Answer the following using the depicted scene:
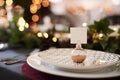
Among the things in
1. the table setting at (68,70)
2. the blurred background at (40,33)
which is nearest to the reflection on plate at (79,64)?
the table setting at (68,70)

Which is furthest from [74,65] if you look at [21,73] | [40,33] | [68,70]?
[40,33]

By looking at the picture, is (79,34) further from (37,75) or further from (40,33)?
(40,33)

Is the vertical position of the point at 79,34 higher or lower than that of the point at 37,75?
higher

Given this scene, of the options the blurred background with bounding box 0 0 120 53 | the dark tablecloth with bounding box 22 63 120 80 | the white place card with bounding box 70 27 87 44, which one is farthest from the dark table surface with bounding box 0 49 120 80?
the blurred background with bounding box 0 0 120 53

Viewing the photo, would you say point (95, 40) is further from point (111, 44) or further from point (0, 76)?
point (0, 76)

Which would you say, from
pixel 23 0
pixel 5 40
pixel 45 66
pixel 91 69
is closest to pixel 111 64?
pixel 91 69
